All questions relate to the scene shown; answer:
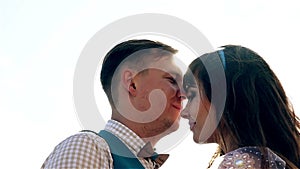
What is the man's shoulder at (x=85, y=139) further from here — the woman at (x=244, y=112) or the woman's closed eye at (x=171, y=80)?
the woman's closed eye at (x=171, y=80)

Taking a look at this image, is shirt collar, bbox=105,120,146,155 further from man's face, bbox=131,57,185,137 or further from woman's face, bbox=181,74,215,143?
woman's face, bbox=181,74,215,143

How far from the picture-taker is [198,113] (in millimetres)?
2621

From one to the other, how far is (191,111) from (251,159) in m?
0.55

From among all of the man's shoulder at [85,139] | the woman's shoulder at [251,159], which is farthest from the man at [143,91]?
the woman's shoulder at [251,159]

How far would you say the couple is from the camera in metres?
2.43

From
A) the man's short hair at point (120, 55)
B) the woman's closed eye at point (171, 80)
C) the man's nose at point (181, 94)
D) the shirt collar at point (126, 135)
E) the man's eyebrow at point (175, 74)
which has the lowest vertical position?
the shirt collar at point (126, 135)

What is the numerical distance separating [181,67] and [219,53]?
1.60 feet

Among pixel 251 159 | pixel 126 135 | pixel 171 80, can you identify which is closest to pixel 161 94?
pixel 171 80

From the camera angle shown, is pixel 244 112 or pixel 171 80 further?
pixel 171 80

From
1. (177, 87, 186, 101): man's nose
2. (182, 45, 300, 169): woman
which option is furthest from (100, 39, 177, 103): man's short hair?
(182, 45, 300, 169): woman

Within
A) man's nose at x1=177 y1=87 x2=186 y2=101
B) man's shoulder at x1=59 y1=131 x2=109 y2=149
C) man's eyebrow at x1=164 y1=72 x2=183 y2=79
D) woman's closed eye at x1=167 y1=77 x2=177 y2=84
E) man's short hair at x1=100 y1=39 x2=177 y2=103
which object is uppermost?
man's short hair at x1=100 y1=39 x2=177 y2=103

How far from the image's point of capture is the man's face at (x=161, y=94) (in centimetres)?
320

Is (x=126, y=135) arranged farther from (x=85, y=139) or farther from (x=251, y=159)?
(x=251, y=159)

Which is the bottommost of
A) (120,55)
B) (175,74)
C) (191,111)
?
(191,111)
